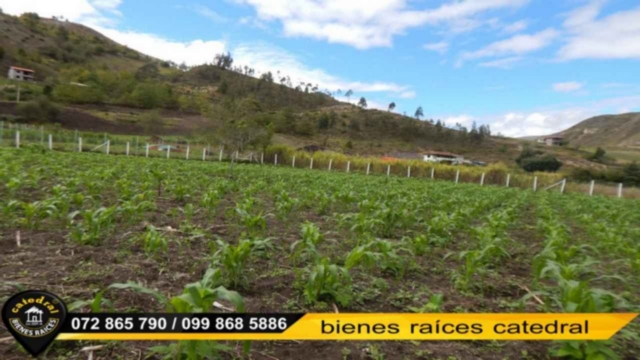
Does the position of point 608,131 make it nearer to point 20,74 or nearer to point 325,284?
point 325,284

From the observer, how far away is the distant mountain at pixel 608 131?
137438mm

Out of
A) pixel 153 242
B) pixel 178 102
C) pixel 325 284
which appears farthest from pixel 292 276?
pixel 178 102

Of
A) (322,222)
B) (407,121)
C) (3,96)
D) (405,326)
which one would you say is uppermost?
(407,121)

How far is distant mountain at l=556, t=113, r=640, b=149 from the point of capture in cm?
13744

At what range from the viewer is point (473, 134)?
9200 centimetres

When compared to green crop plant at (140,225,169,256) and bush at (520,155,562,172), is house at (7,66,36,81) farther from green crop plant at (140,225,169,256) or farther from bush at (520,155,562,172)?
bush at (520,155,562,172)

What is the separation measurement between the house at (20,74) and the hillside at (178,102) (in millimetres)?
1985

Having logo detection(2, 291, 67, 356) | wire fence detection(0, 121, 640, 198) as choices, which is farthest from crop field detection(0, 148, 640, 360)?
wire fence detection(0, 121, 640, 198)

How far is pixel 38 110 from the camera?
44.4 metres

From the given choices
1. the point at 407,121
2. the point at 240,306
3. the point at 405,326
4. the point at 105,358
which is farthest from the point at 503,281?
the point at 407,121

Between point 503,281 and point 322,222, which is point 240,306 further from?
point 322,222

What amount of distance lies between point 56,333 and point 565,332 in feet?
8.05

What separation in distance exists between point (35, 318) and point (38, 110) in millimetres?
55087

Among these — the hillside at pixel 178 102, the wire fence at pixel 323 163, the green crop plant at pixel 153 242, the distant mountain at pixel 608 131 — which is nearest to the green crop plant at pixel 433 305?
the green crop plant at pixel 153 242
